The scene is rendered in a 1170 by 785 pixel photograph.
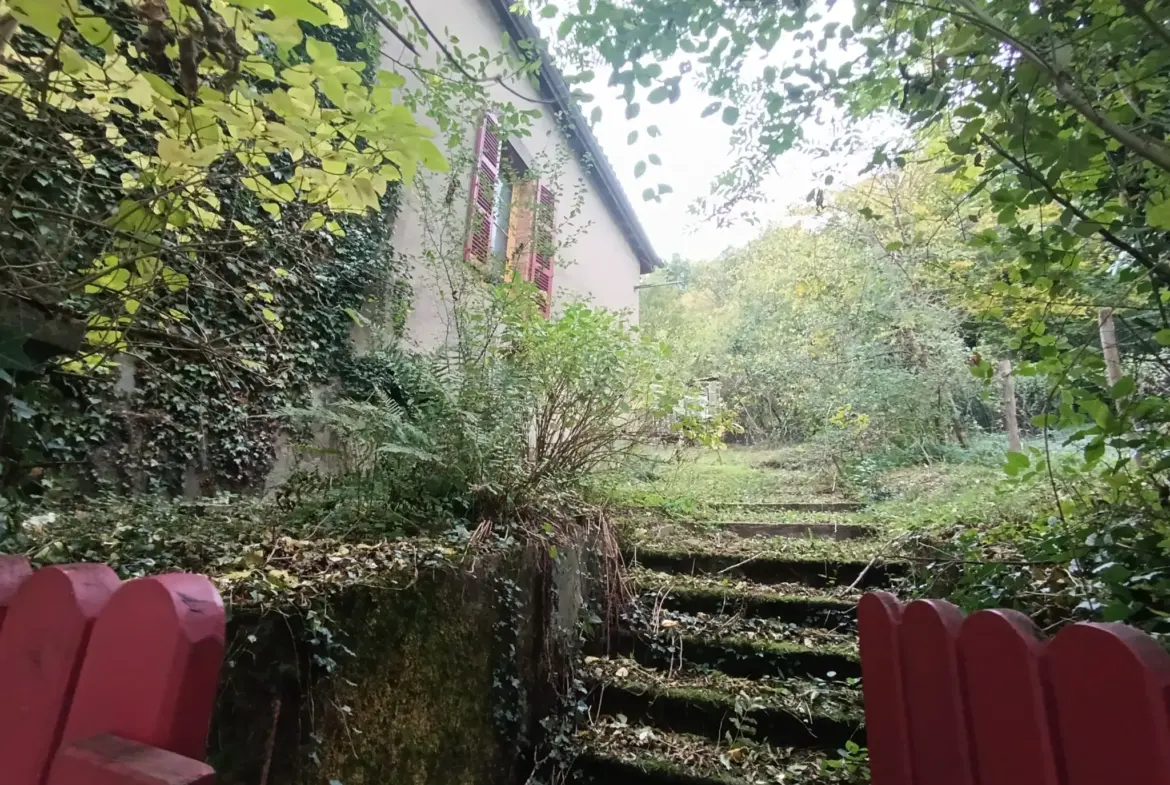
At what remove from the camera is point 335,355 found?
152 inches

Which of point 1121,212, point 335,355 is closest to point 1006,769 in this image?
point 1121,212

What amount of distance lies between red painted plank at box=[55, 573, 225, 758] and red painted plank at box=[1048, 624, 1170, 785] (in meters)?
1.08

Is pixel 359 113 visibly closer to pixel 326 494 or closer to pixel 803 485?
pixel 326 494

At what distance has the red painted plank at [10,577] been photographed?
81 centimetres

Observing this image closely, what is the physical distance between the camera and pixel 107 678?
2.21ft

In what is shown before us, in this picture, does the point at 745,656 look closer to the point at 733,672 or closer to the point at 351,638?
the point at 733,672

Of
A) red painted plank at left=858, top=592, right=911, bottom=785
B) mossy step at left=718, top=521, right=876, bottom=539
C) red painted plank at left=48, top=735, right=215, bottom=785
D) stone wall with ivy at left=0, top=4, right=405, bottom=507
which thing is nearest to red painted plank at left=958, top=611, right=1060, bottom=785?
red painted plank at left=858, top=592, right=911, bottom=785

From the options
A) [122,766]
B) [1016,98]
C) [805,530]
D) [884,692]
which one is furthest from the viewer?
[805,530]

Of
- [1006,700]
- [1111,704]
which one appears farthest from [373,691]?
[1111,704]

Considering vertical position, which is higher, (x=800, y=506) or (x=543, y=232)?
(x=543, y=232)

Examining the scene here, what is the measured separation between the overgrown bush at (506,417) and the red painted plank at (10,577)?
142cm

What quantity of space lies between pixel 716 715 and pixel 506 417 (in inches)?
62.9

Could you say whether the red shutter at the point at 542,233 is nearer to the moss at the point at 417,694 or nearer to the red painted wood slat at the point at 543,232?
the red painted wood slat at the point at 543,232

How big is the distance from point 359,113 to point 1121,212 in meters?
1.72
